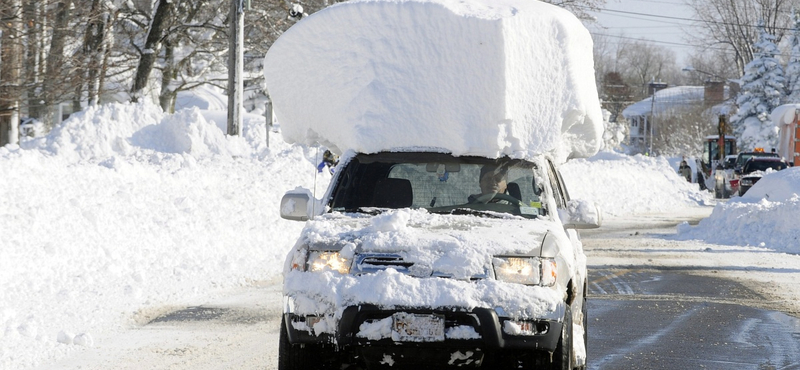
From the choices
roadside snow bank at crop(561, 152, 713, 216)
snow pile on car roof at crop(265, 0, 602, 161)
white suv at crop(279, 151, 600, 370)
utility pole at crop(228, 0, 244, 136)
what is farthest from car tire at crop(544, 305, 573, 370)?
roadside snow bank at crop(561, 152, 713, 216)

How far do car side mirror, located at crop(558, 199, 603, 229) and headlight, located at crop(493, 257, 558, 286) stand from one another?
3.77ft

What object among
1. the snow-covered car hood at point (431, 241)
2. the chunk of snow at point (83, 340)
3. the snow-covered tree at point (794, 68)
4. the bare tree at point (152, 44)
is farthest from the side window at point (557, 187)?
the snow-covered tree at point (794, 68)

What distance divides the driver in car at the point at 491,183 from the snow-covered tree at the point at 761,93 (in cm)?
6812

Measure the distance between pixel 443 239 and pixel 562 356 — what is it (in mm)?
945

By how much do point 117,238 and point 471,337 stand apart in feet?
28.5

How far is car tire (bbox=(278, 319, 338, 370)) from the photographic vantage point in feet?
20.3

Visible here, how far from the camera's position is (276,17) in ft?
121

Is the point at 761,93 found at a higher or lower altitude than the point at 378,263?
higher

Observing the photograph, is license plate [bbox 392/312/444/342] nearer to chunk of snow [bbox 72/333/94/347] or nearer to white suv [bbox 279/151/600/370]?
white suv [bbox 279/151/600/370]

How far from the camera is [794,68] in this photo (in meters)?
72.9

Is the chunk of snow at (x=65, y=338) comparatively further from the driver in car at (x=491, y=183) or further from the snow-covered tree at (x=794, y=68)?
the snow-covered tree at (x=794, y=68)

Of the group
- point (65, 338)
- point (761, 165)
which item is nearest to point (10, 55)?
point (65, 338)

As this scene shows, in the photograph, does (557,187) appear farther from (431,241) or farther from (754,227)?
(754,227)

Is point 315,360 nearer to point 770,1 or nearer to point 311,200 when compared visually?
point 311,200
